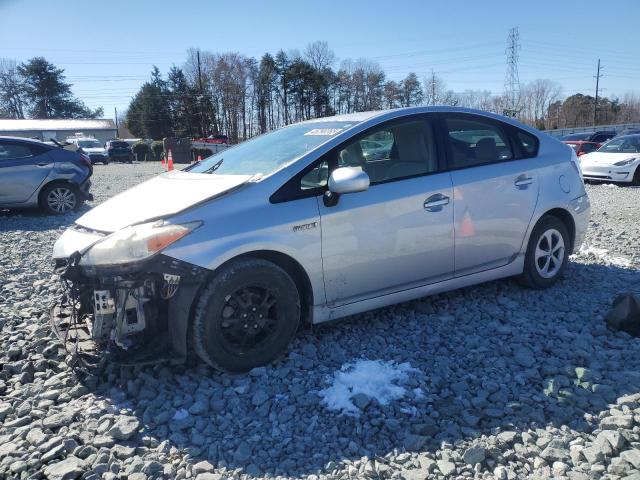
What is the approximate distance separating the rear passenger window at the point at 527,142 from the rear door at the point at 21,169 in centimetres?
881

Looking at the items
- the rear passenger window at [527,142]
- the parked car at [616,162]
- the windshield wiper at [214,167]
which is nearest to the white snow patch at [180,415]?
the windshield wiper at [214,167]

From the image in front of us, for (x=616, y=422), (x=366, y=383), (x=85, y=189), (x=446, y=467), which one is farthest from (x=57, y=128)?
(x=616, y=422)

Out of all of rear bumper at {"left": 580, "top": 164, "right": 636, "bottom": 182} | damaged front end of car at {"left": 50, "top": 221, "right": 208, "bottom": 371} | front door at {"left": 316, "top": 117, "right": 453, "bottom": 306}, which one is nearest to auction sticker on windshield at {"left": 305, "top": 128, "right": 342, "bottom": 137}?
front door at {"left": 316, "top": 117, "right": 453, "bottom": 306}

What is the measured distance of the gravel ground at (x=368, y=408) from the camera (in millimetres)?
2574

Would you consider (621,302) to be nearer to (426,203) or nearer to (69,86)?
(426,203)

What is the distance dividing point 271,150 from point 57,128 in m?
73.0

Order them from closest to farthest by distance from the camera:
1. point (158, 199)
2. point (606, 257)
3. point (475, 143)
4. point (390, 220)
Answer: point (158, 199) < point (390, 220) < point (475, 143) < point (606, 257)

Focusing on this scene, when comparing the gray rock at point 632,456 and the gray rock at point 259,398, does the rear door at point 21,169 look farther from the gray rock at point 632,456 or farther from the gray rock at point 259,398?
the gray rock at point 632,456

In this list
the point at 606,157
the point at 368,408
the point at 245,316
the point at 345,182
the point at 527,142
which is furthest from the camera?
the point at 606,157

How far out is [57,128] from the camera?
67.7m

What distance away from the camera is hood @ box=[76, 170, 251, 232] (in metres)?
3.45

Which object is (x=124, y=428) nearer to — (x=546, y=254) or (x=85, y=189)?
(x=546, y=254)

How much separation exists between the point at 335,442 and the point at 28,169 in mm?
9418

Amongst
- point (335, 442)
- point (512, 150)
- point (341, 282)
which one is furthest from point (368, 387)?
point (512, 150)
